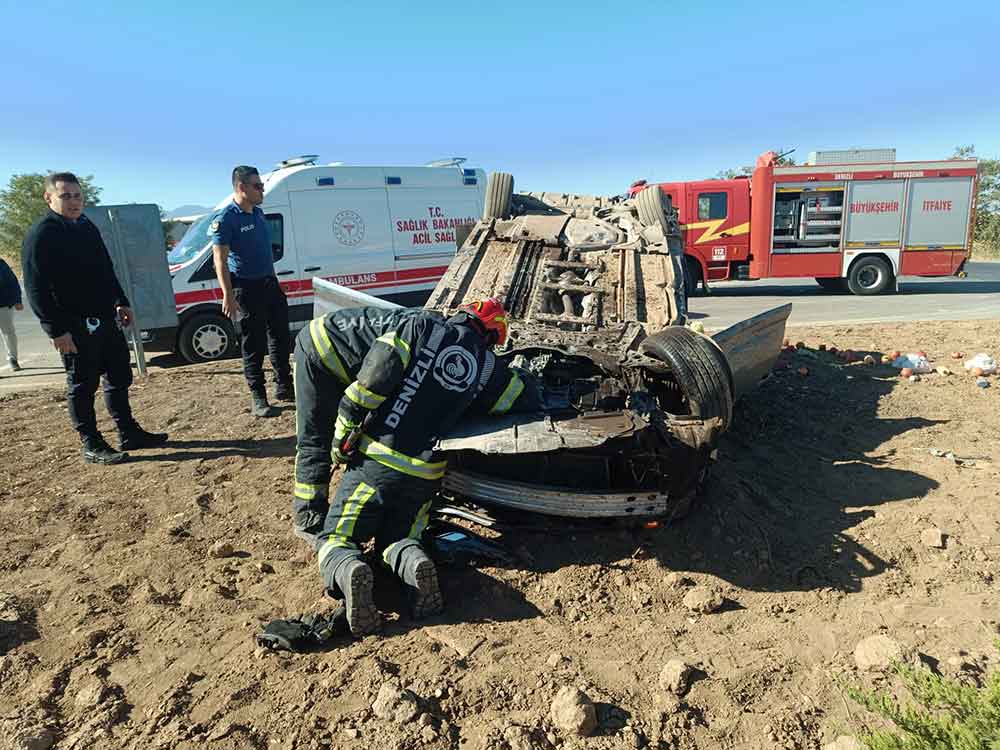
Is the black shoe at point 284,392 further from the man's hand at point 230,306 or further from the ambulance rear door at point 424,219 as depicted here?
the ambulance rear door at point 424,219

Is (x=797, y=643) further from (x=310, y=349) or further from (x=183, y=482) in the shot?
(x=183, y=482)

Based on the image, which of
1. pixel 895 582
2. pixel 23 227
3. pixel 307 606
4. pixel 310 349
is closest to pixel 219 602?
pixel 307 606

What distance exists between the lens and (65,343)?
385 cm

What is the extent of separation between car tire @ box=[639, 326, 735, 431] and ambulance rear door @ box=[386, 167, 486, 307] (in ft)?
19.0

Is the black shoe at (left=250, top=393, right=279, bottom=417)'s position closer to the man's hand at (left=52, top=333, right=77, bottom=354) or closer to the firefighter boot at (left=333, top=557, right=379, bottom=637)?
the man's hand at (left=52, top=333, right=77, bottom=354)

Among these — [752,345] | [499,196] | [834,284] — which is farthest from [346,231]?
[834,284]

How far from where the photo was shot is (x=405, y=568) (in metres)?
2.48

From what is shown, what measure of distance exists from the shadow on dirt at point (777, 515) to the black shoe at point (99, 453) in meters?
2.76

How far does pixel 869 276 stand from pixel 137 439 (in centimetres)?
1362

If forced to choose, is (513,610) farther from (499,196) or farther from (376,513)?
(499,196)

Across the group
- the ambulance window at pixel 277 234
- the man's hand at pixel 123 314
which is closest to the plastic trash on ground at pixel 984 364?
the man's hand at pixel 123 314

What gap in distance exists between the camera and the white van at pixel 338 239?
7.60 m

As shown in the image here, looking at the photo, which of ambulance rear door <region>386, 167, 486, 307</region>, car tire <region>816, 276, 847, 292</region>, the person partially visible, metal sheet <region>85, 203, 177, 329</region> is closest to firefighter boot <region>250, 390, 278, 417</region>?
metal sheet <region>85, 203, 177, 329</region>

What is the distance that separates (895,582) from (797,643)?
768 mm
